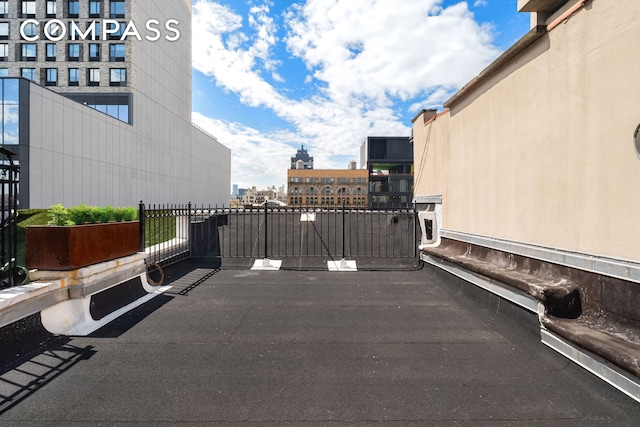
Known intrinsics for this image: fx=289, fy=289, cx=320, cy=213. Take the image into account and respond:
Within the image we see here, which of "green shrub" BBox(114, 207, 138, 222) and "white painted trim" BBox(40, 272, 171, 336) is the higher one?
"green shrub" BBox(114, 207, 138, 222)

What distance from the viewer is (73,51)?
3612cm

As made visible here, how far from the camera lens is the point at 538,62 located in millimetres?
4367

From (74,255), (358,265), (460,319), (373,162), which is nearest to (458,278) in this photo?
(460,319)

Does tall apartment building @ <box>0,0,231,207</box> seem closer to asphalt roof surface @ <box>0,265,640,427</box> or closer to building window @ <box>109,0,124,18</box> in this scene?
building window @ <box>109,0,124,18</box>

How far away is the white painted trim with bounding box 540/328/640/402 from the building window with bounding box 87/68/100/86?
4780cm

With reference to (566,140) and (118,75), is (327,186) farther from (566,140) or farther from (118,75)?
(566,140)

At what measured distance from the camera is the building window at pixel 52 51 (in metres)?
35.5

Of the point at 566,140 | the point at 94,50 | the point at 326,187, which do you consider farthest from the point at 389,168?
the point at 566,140

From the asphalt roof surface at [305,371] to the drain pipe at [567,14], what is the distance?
4.15m

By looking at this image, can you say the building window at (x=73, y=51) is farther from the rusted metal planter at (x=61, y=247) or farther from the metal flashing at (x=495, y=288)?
the metal flashing at (x=495, y=288)

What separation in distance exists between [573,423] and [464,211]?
4464 mm

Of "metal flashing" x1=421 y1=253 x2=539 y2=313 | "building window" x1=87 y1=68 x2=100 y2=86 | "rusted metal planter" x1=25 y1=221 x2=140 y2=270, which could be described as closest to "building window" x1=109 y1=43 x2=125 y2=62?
"building window" x1=87 y1=68 x2=100 y2=86

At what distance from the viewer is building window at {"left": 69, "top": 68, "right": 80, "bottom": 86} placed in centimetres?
3572

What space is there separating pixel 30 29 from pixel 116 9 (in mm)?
10095
